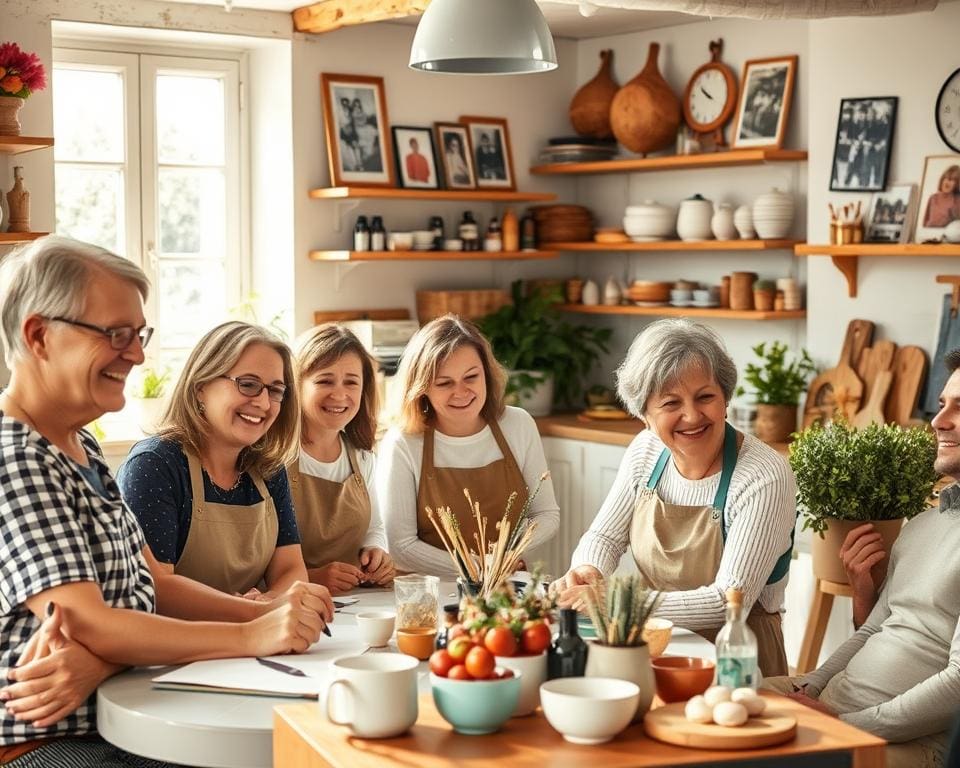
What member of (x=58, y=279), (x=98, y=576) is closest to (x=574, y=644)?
(x=98, y=576)

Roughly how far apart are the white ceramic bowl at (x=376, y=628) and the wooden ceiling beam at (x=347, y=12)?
2.74 metres

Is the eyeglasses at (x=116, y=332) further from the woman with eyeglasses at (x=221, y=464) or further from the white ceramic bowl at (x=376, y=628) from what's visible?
the white ceramic bowl at (x=376, y=628)

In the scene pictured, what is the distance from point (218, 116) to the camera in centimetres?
562

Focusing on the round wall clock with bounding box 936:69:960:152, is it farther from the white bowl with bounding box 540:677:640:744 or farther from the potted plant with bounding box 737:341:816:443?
the white bowl with bounding box 540:677:640:744

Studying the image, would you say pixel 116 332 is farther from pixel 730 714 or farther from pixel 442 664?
pixel 730 714

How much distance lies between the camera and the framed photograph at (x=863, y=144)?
4.84 metres

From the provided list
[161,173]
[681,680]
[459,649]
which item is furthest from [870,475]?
[161,173]

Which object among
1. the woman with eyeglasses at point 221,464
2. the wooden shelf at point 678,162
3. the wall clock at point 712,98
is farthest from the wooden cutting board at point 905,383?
the woman with eyeglasses at point 221,464

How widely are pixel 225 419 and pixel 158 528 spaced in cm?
26

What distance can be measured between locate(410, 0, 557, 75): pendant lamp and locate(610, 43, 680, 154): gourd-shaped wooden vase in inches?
114

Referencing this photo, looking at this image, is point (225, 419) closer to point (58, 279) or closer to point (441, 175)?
point (58, 279)

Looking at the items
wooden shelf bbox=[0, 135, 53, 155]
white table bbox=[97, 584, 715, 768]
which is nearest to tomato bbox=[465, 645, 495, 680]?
white table bbox=[97, 584, 715, 768]

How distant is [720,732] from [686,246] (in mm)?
3944

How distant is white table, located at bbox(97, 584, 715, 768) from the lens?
2068 millimetres
